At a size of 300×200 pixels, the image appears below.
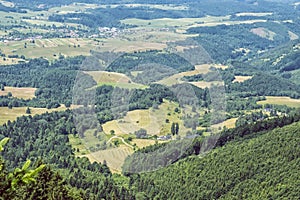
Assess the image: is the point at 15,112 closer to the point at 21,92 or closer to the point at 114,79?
the point at 21,92

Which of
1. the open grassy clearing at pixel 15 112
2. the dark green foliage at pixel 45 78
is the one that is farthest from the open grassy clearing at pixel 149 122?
the dark green foliage at pixel 45 78

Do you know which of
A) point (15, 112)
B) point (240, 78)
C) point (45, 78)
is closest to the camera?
point (15, 112)

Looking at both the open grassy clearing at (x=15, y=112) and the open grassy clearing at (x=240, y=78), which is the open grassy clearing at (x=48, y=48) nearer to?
the open grassy clearing at (x=240, y=78)

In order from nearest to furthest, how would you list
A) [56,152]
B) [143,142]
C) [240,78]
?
[143,142] → [56,152] → [240,78]

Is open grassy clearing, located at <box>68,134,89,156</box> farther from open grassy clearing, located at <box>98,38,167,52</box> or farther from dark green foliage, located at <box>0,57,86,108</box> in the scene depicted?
dark green foliage, located at <box>0,57,86,108</box>

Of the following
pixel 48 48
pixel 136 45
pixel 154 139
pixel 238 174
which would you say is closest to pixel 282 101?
pixel 238 174

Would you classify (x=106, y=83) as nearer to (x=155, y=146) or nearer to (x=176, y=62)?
(x=176, y=62)

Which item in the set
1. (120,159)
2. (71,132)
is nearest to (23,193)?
(120,159)
